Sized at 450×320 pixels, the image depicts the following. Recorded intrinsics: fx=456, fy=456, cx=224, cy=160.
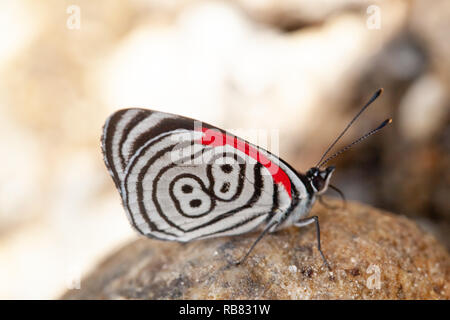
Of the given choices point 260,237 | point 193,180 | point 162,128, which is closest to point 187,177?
point 193,180

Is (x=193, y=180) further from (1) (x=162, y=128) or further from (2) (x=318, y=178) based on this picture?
(2) (x=318, y=178)

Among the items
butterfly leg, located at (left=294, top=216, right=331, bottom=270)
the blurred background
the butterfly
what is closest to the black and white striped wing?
the butterfly

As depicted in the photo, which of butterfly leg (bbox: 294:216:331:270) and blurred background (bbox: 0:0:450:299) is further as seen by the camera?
blurred background (bbox: 0:0:450:299)

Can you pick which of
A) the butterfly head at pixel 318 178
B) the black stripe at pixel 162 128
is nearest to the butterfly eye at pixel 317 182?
the butterfly head at pixel 318 178

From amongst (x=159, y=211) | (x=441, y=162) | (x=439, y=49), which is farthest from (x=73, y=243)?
(x=439, y=49)

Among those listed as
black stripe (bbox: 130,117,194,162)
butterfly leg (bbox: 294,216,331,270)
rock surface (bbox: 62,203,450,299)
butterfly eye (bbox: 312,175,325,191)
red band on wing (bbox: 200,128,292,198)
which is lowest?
rock surface (bbox: 62,203,450,299)

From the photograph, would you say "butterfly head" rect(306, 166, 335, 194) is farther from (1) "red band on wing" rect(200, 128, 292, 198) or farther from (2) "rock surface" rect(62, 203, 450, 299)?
(2) "rock surface" rect(62, 203, 450, 299)
